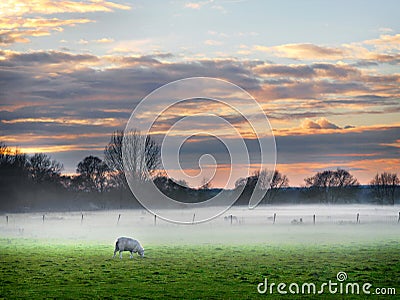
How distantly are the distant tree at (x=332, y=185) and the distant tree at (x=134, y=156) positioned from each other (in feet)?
93.1

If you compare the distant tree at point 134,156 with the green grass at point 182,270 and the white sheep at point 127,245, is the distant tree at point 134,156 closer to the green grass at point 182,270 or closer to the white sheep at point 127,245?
the green grass at point 182,270

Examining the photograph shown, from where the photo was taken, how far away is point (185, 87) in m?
71.8

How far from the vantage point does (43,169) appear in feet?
240

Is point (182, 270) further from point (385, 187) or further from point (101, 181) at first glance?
point (385, 187)

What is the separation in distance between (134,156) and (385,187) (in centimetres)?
4302

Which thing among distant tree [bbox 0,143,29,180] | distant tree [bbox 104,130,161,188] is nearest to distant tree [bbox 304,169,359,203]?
distant tree [bbox 104,130,161,188]

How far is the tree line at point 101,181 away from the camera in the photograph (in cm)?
6297

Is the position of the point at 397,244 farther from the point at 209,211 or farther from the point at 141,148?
the point at 141,148

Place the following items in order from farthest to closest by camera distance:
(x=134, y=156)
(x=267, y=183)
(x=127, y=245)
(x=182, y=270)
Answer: (x=267, y=183) → (x=134, y=156) → (x=127, y=245) → (x=182, y=270)

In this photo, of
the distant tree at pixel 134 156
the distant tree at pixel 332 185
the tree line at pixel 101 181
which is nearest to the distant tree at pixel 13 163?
the tree line at pixel 101 181

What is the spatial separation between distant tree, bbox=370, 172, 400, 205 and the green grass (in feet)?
188

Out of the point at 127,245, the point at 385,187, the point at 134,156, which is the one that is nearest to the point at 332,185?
the point at 385,187

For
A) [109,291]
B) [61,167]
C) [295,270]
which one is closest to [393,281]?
[295,270]

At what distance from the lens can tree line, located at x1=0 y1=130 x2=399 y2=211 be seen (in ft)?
207
